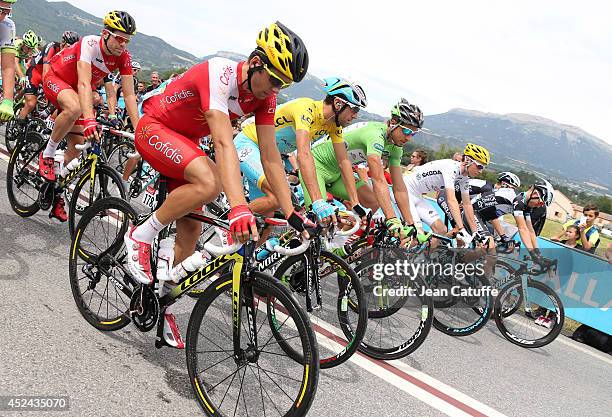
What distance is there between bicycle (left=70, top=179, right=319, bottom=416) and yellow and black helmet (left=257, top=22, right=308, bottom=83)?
3.49 feet

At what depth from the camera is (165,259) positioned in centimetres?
335

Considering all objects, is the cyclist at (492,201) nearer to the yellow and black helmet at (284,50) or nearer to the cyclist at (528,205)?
the cyclist at (528,205)

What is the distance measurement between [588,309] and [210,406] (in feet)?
23.4

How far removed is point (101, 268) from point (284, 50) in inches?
89.3

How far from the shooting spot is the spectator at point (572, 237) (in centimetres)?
937

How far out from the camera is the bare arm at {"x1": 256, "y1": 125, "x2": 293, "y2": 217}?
3330mm

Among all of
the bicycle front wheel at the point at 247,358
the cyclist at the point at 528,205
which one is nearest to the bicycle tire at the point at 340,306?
the bicycle front wheel at the point at 247,358

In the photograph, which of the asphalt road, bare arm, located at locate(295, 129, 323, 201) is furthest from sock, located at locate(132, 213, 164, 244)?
bare arm, located at locate(295, 129, 323, 201)

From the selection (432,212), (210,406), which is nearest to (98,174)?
(210,406)

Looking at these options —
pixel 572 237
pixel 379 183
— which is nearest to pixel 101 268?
pixel 379 183

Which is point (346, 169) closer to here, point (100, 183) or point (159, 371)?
point (100, 183)

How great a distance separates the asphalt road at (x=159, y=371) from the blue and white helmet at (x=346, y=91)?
2.51m

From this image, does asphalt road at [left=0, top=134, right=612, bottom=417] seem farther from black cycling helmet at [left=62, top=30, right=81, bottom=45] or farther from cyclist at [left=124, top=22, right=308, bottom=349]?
black cycling helmet at [left=62, top=30, right=81, bottom=45]

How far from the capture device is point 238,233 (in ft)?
8.38
